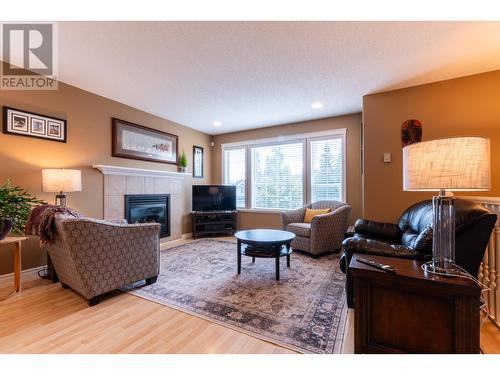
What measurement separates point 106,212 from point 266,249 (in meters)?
2.60

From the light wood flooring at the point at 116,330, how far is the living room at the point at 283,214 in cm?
2

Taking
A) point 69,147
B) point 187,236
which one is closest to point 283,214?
point 187,236

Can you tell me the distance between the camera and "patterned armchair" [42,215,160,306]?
6.19 ft

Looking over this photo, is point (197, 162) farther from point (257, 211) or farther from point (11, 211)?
point (11, 211)

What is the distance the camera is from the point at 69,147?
307cm

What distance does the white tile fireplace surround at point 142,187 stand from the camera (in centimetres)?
349

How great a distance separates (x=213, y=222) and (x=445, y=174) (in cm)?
427

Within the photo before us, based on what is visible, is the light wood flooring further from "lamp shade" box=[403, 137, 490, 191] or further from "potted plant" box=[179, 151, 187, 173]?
"potted plant" box=[179, 151, 187, 173]

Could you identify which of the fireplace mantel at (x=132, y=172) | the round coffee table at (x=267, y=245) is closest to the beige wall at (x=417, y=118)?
the round coffee table at (x=267, y=245)

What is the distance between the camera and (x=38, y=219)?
2.02m

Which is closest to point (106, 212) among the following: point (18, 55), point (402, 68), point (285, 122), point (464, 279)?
point (18, 55)

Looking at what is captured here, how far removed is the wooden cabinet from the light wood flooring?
33 centimetres
